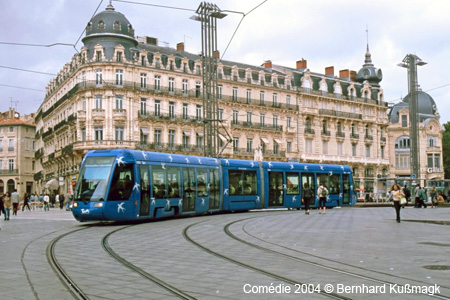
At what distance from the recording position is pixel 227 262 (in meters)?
9.65

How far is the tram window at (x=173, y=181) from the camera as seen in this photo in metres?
21.5

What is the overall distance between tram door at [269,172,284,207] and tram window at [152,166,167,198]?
8846 mm

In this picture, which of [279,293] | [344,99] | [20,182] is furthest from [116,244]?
[20,182]

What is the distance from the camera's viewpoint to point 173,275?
27.3 feet

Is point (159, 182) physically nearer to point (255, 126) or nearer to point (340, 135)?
point (255, 126)

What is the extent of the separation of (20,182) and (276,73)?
39.3 meters

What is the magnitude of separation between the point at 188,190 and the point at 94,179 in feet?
16.3

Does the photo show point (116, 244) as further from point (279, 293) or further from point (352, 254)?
point (279, 293)

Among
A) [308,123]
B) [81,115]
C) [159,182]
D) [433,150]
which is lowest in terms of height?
[159,182]

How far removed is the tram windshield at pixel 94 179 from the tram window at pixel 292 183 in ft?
42.4

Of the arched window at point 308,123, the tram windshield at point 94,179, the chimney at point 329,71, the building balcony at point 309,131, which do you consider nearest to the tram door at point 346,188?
the tram windshield at point 94,179

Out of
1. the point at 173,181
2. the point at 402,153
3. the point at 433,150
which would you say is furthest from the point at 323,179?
the point at 433,150

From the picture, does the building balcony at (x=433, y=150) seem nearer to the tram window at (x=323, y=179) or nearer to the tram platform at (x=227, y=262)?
the tram window at (x=323, y=179)

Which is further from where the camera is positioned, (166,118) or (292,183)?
(166,118)
